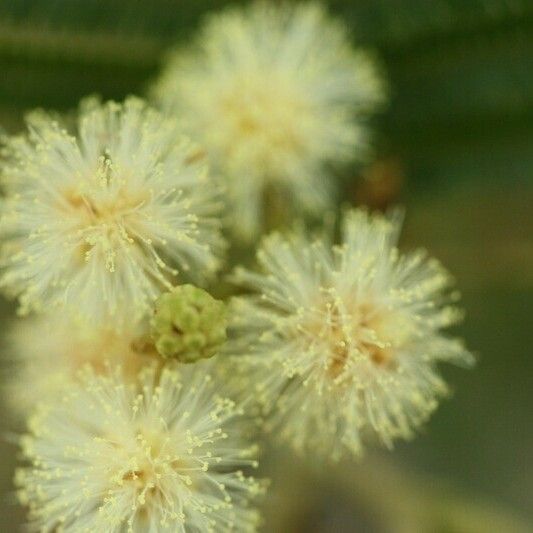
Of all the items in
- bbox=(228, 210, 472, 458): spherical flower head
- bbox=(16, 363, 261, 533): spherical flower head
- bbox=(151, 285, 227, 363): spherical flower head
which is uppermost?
bbox=(228, 210, 472, 458): spherical flower head

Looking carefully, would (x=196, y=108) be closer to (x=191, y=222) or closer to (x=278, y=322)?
(x=191, y=222)

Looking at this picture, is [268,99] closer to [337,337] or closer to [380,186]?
[380,186]

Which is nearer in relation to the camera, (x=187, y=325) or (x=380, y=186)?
(x=187, y=325)

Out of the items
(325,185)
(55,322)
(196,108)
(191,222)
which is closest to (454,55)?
(325,185)

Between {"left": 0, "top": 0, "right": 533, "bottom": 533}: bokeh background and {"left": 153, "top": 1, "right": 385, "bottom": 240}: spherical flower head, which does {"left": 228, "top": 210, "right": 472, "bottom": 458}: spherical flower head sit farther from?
{"left": 0, "top": 0, "right": 533, "bottom": 533}: bokeh background

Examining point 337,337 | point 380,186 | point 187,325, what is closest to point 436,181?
point 380,186

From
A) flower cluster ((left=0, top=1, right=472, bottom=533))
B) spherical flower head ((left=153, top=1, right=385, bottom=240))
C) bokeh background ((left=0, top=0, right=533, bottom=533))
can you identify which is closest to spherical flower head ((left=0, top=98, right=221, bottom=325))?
flower cluster ((left=0, top=1, right=472, bottom=533))
